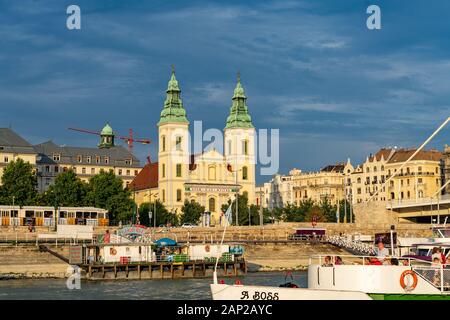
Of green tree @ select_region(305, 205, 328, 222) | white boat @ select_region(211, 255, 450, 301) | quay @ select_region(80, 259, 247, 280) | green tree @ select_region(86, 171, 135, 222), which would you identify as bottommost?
quay @ select_region(80, 259, 247, 280)

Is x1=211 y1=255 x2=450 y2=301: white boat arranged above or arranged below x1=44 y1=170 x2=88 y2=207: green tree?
below

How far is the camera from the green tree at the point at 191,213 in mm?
189750

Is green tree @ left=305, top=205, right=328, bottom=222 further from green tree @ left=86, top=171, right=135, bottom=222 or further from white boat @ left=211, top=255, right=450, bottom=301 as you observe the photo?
white boat @ left=211, top=255, right=450, bottom=301

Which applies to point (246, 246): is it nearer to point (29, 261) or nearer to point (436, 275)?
point (29, 261)

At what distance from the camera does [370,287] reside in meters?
36.3

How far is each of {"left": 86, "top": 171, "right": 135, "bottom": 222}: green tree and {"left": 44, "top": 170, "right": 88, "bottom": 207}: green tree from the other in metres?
1.58

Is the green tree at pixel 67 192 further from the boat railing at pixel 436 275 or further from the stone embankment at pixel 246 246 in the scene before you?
the boat railing at pixel 436 275

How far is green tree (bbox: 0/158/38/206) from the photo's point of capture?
15938cm

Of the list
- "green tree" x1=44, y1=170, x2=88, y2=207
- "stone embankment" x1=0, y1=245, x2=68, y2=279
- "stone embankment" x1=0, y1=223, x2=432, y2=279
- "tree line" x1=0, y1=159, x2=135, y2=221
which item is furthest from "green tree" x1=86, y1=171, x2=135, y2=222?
"stone embankment" x1=0, y1=245, x2=68, y2=279

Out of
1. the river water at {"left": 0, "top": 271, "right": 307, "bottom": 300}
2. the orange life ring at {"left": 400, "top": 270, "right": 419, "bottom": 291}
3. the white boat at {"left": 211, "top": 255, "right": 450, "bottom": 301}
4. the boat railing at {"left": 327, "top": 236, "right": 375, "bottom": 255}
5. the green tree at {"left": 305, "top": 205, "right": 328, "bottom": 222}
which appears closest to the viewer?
the white boat at {"left": 211, "top": 255, "right": 450, "bottom": 301}

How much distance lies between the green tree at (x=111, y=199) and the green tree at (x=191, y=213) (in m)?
28.2
